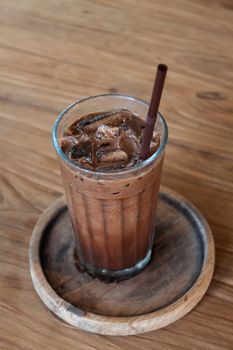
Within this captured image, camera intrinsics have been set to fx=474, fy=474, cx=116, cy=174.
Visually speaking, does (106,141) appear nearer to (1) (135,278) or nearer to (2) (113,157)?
(2) (113,157)

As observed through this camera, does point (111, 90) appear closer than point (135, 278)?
No

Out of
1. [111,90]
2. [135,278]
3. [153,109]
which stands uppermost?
[153,109]

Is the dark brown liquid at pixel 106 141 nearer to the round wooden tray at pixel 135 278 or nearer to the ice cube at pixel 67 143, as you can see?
the ice cube at pixel 67 143

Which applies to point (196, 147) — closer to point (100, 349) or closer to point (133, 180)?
point (133, 180)

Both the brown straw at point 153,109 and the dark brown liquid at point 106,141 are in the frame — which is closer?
the brown straw at point 153,109

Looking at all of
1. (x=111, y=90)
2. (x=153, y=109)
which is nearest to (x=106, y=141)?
(x=153, y=109)

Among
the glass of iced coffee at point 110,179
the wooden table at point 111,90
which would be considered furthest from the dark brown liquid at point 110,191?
the wooden table at point 111,90

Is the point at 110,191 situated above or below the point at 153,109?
below

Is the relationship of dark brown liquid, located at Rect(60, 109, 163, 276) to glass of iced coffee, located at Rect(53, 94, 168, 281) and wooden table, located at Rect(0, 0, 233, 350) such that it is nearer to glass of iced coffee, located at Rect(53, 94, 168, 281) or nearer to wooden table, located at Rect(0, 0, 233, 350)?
glass of iced coffee, located at Rect(53, 94, 168, 281)
